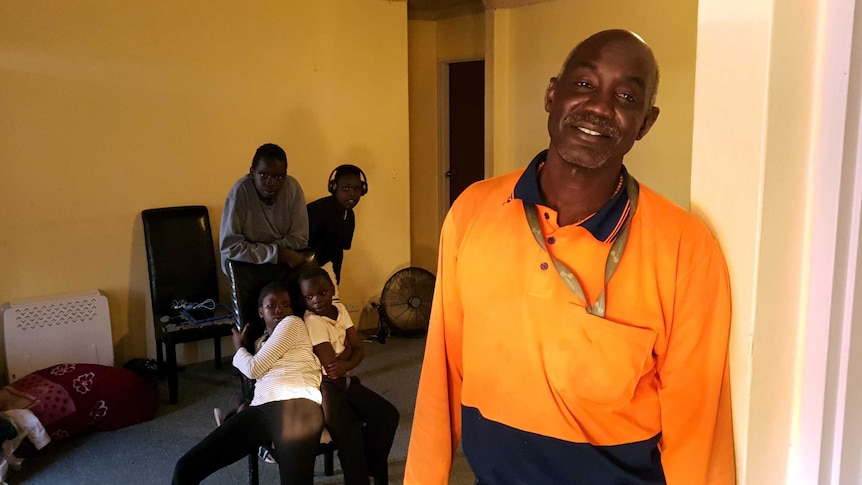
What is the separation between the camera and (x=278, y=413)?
2371 mm

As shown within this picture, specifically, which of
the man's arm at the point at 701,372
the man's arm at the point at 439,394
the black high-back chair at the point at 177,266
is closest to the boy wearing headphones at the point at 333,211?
the black high-back chair at the point at 177,266

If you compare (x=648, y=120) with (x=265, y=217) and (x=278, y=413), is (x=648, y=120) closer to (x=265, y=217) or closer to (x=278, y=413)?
(x=278, y=413)

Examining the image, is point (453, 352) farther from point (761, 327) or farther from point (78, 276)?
point (78, 276)

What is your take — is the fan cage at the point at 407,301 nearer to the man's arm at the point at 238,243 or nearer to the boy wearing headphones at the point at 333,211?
the boy wearing headphones at the point at 333,211

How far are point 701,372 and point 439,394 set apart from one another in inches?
18.7

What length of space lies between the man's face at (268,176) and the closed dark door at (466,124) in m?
2.44

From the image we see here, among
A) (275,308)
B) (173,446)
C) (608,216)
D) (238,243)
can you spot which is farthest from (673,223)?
(173,446)

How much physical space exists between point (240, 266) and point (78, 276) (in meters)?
1.53

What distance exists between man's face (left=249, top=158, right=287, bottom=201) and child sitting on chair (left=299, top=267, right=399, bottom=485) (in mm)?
778

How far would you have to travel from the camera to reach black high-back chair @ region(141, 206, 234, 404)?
379 centimetres

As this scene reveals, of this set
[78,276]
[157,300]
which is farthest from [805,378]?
[78,276]

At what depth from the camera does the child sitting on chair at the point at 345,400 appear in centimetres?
242

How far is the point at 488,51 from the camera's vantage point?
15.9ft

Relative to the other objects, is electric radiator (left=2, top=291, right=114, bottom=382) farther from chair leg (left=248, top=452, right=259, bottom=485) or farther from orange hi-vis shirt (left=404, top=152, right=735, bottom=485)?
orange hi-vis shirt (left=404, top=152, right=735, bottom=485)
